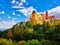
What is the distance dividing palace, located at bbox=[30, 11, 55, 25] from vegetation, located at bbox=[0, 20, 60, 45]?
0.13m

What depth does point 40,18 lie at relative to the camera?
4.68 meters

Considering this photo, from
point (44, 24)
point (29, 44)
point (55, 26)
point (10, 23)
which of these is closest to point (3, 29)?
point (10, 23)

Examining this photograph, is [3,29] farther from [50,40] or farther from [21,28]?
[50,40]

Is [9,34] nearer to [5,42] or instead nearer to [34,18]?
[5,42]

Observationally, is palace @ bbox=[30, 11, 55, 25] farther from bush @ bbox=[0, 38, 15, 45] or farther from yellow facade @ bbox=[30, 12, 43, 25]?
bush @ bbox=[0, 38, 15, 45]

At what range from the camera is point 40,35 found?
4438mm

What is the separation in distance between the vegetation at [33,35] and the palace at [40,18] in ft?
0.43

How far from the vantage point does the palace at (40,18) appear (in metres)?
4.66

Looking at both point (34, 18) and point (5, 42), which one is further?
point (34, 18)

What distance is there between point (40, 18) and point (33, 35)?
0.55 metres

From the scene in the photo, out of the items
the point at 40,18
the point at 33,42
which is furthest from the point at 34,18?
the point at 33,42

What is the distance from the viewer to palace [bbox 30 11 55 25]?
15.3ft

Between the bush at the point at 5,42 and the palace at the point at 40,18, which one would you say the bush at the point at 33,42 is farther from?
the palace at the point at 40,18

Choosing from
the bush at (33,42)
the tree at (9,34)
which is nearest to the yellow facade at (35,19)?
the bush at (33,42)
